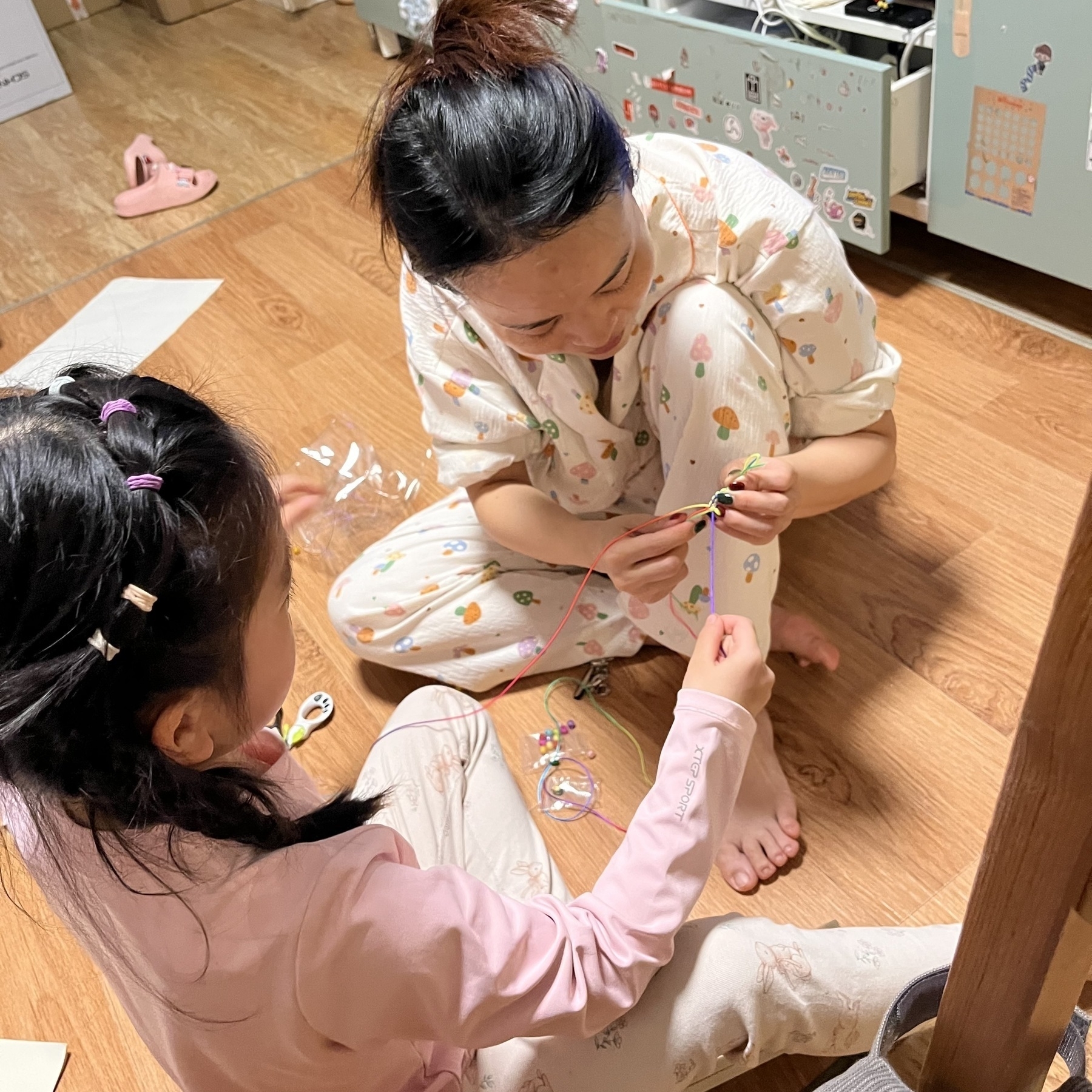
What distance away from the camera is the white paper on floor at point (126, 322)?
6.00ft

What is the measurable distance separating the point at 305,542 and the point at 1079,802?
1.17m

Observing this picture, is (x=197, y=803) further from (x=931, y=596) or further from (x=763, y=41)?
(x=763, y=41)

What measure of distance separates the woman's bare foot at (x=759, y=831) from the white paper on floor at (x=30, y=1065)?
66cm

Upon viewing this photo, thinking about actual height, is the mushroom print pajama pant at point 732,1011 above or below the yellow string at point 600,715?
above

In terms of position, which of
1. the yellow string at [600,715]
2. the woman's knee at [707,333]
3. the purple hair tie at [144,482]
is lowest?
the yellow string at [600,715]

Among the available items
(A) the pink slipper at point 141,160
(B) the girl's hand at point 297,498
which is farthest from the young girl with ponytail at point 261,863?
(A) the pink slipper at point 141,160

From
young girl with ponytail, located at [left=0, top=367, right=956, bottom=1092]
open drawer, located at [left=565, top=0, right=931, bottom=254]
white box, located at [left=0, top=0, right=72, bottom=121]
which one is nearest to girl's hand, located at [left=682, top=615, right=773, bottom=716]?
young girl with ponytail, located at [left=0, top=367, right=956, bottom=1092]

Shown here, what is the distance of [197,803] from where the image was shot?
554mm

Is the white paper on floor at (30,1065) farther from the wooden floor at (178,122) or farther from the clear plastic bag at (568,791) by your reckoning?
the wooden floor at (178,122)

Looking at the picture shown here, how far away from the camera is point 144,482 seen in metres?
0.49

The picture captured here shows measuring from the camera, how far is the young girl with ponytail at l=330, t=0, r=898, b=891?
0.71 m

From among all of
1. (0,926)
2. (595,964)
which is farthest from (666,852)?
(0,926)

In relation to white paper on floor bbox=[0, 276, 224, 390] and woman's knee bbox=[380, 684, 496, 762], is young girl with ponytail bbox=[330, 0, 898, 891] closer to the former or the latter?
woman's knee bbox=[380, 684, 496, 762]

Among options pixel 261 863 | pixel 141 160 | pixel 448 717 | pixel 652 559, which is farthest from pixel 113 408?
pixel 141 160
